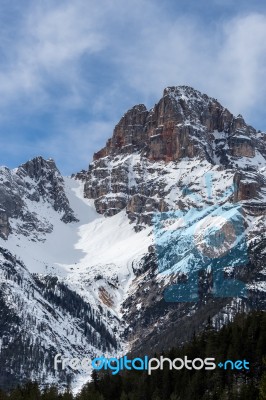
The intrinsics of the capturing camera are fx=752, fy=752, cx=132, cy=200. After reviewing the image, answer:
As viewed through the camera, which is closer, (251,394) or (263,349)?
(251,394)

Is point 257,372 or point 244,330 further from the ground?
point 244,330

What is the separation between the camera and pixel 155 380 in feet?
466

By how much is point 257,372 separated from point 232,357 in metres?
7.42

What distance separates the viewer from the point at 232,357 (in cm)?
13400

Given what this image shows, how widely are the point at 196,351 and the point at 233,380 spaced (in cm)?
1995

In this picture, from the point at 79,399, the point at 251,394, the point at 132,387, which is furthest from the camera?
the point at 132,387

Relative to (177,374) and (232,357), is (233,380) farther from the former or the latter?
(177,374)

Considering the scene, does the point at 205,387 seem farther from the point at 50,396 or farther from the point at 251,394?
the point at 50,396

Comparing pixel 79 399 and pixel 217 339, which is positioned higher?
pixel 217 339

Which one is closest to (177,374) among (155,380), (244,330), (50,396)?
(155,380)

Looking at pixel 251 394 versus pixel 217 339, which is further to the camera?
pixel 217 339

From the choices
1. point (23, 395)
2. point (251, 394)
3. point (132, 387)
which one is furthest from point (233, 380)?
point (23, 395)

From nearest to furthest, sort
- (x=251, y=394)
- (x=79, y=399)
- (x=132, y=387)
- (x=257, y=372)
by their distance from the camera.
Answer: (x=251, y=394) < (x=257, y=372) < (x=79, y=399) < (x=132, y=387)

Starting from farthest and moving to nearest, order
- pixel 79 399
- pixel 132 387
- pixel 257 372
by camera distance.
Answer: pixel 132 387 < pixel 79 399 < pixel 257 372
